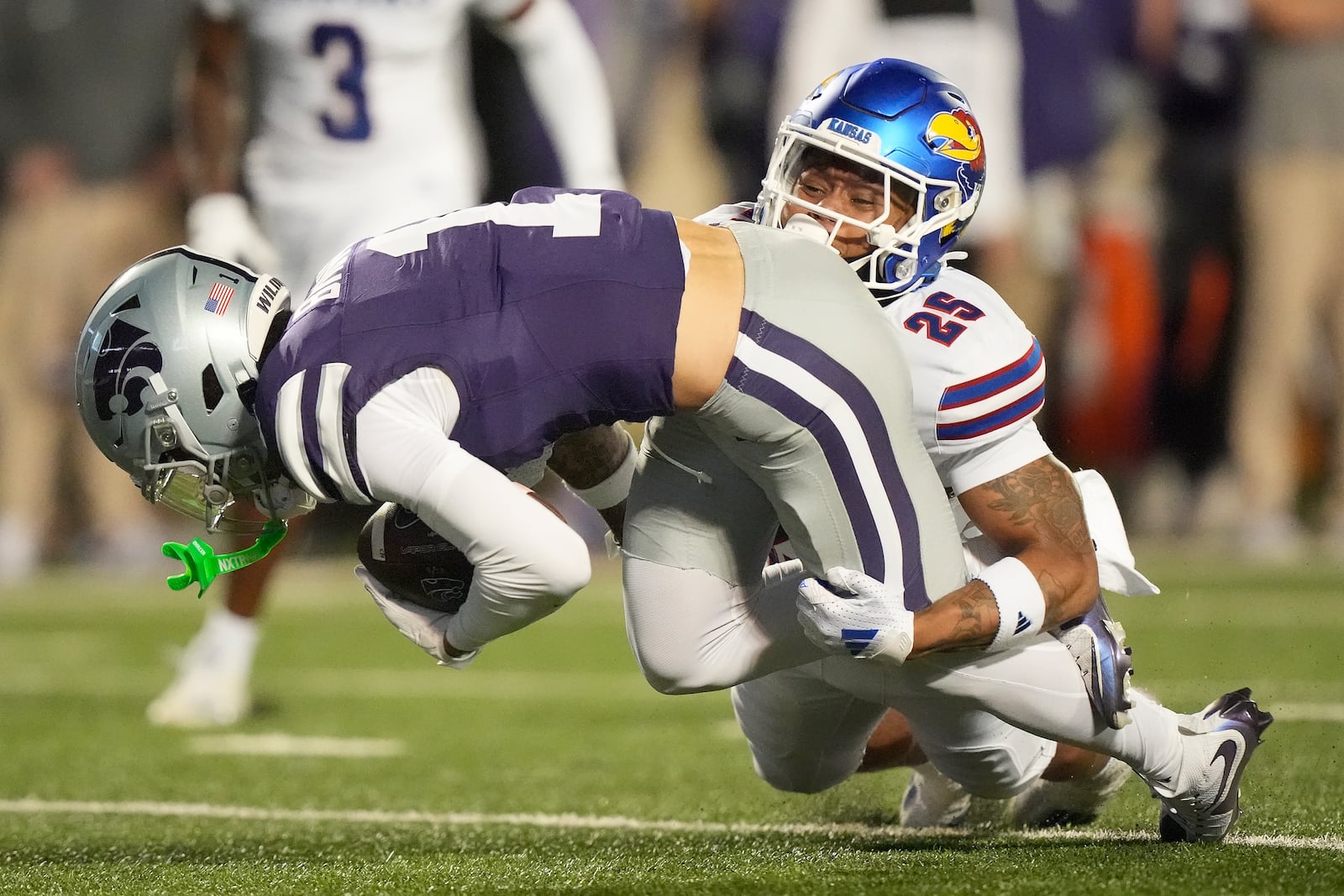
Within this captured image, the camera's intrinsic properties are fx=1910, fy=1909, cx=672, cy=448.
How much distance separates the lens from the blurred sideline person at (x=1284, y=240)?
6.73m

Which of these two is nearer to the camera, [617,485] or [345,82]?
[617,485]

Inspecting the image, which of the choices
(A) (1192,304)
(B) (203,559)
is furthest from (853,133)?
(A) (1192,304)

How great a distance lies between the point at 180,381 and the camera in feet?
8.43

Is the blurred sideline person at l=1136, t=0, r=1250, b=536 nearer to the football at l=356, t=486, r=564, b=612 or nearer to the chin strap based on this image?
the football at l=356, t=486, r=564, b=612

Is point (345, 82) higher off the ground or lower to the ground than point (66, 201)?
higher

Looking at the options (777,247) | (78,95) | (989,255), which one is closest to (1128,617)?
(989,255)

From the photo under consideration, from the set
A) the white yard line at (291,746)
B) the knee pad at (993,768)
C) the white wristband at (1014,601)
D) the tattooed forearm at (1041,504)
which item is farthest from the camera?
the white yard line at (291,746)

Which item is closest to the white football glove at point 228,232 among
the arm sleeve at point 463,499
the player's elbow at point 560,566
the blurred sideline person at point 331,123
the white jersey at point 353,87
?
the blurred sideline person at point 331,123

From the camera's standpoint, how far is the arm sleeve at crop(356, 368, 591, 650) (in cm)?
237

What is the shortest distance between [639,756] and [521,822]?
712 mm

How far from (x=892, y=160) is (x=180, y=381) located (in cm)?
105

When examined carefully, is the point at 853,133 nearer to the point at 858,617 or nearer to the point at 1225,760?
the point at 858,617

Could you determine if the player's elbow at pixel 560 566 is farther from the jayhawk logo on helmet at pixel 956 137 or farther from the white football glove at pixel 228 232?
the white football glove at pixel 228 232

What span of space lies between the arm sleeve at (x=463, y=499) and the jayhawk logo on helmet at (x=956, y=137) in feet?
2.71
